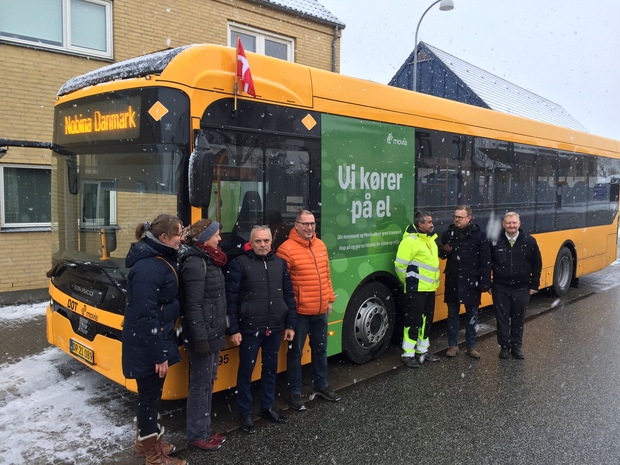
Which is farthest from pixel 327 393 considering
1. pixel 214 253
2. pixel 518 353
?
pixel 518 353

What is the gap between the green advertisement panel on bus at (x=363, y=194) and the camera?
16.5 ft

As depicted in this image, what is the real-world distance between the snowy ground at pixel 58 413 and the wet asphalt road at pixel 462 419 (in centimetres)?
61

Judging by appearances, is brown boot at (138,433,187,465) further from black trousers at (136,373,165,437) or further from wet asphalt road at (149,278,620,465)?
wet asphalt road at (149,278,620,465)

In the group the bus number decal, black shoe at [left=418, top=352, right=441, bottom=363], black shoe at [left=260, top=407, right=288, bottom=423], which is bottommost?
black shoe at [left=260, top=407, right=288, bottom=423]

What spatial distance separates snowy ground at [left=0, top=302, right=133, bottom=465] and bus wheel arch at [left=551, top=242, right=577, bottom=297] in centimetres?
778

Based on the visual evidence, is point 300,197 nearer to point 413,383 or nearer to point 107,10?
point 413,383

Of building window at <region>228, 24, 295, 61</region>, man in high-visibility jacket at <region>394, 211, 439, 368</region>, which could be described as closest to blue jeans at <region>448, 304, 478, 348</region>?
man in high-visibility jacket at <region>394, 211, 439, 368</region>

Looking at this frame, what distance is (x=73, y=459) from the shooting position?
3680mm

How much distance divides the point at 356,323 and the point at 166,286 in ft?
8.63

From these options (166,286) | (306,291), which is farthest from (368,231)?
(166,286)

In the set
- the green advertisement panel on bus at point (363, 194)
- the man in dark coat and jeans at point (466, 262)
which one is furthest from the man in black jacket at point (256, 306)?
the man in dark coat and jeans at point (466, 262)

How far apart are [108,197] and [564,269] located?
8522 millimetres

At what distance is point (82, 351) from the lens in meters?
4.42

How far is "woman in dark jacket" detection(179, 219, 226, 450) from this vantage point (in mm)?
3570
